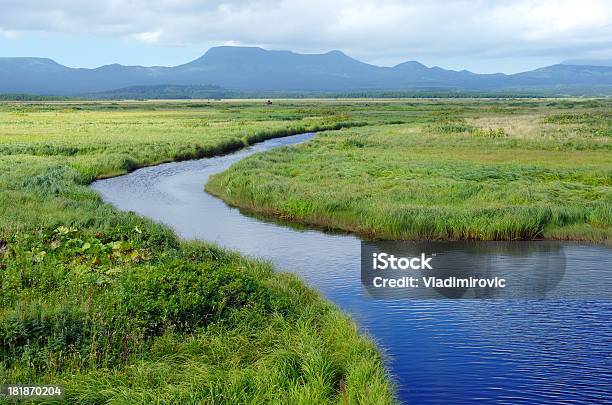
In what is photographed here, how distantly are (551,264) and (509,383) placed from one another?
33.3ft

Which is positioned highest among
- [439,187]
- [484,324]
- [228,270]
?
[228,270]

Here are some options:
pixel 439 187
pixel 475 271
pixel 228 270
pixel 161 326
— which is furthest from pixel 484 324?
pixel 439 187

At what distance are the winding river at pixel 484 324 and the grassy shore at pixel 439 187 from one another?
4.65 feet

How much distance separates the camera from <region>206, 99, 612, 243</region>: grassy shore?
27.4 meters

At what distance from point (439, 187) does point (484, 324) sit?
18581mm

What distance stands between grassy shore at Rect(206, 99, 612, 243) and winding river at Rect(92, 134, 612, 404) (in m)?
1.42

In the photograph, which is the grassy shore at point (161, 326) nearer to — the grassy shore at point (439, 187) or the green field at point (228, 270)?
the green field at point (228, 270)

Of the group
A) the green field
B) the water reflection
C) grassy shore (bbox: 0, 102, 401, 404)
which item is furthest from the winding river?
grassy shore (bbox: 0, 102, 401, 404)

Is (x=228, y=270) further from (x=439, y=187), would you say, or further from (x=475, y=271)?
(x=439, y=187)

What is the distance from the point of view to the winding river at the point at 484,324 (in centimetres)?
1370

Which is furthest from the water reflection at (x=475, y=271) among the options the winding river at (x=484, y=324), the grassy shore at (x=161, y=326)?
the grassy shore at (x=161, y=326)

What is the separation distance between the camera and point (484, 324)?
17.1m

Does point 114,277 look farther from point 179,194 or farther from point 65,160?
point 65,160

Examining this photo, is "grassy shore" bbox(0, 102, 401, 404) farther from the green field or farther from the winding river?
the winding river
